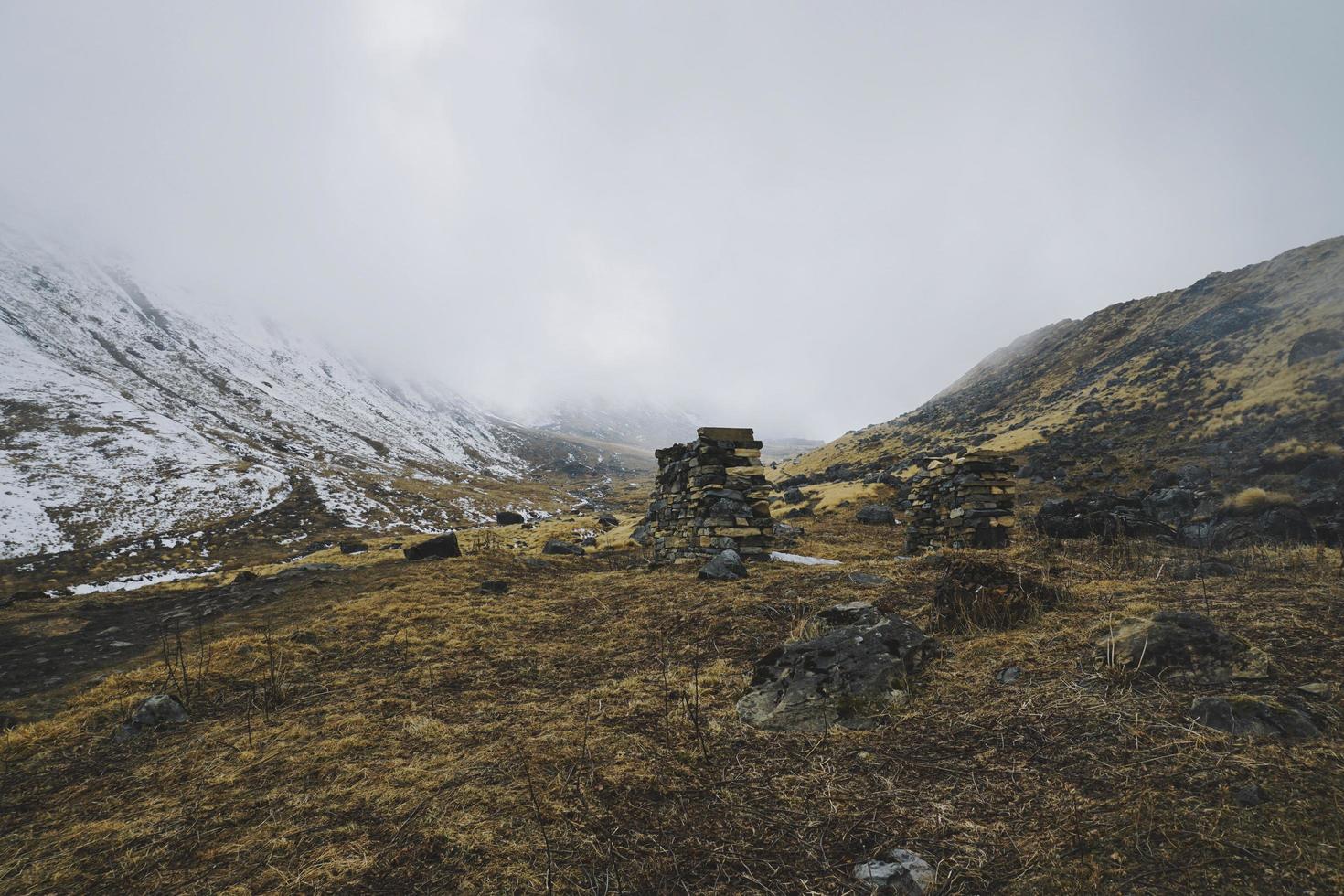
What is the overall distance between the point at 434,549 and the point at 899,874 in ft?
52.0

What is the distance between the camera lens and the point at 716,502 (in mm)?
14297

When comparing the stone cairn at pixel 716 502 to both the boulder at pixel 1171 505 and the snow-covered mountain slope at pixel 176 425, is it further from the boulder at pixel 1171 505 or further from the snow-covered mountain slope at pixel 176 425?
the snow-covered mountain slope at pixel 176 425

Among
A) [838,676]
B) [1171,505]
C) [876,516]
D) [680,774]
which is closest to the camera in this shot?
[680,774]

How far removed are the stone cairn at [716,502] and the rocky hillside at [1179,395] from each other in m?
17.5

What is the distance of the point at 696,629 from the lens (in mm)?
7766

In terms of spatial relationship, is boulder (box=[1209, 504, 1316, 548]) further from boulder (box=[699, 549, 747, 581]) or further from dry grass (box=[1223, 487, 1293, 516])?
boulder (box=[699, 549, 747, 581])

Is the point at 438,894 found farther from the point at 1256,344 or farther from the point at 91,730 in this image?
the point at 1256,344

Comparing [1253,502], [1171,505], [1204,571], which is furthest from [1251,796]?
[1171,505]

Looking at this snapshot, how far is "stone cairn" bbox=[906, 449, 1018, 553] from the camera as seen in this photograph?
48.4ft

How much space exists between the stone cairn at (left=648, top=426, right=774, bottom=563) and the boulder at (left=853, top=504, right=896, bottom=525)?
8.83m

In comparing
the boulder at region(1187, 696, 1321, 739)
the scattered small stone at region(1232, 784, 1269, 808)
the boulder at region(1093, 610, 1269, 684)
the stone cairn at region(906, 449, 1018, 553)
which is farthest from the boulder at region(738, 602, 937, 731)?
the stone cairn at region(906, 449, 1018, 553)

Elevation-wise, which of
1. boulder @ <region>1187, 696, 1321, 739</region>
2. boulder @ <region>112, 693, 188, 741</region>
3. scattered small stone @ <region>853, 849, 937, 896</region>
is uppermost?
boulder @ <region>112, 693, 188, 741</region>

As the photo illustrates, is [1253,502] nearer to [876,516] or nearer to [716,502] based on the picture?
A: [876,516]

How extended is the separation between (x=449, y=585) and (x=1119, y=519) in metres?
16.1
